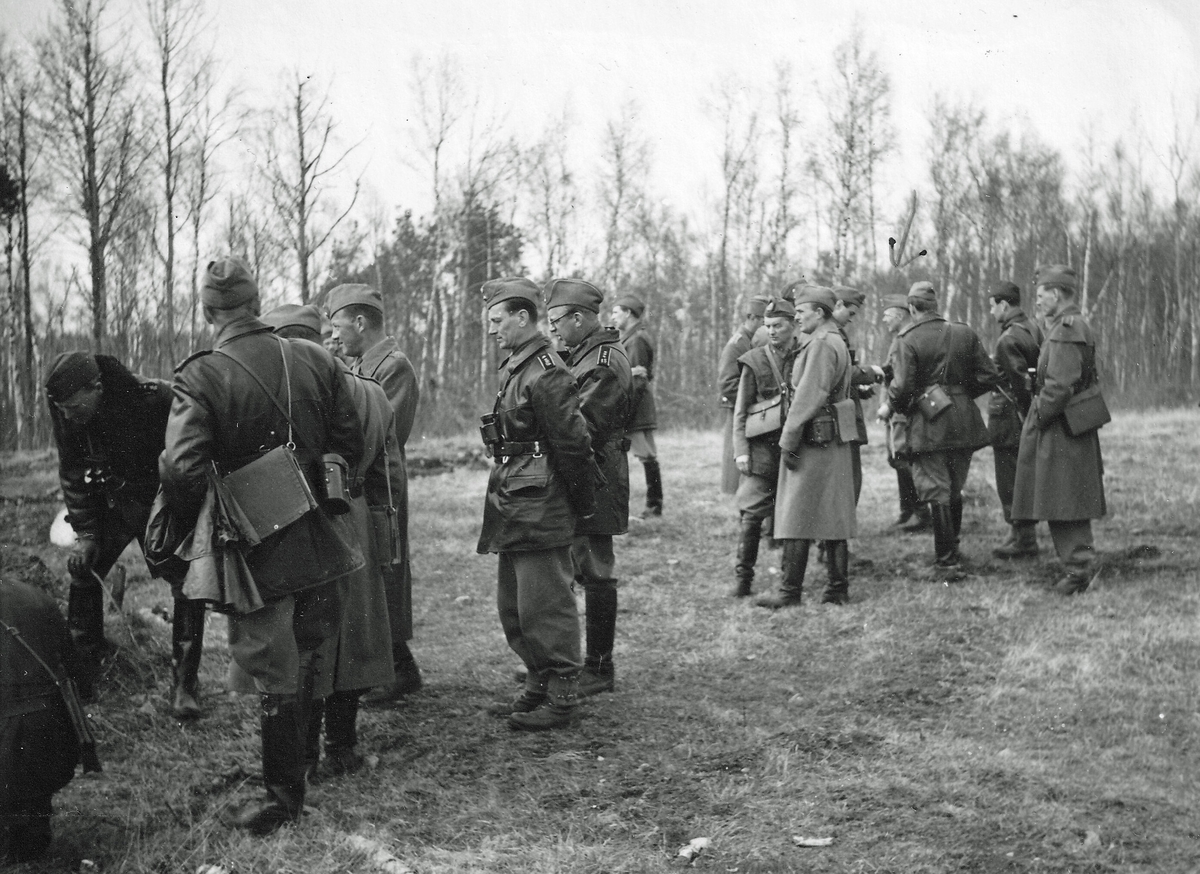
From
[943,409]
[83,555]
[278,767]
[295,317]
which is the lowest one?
[278,767]

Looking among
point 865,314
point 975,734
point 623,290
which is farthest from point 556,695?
→ point 623,290

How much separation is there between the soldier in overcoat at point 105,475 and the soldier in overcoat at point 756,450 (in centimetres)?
395

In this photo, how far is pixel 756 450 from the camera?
8.14 m

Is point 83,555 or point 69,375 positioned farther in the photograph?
point 83,555

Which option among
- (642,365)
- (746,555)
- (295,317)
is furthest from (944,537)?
(295,317)

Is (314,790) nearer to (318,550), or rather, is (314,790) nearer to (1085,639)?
(318,550)

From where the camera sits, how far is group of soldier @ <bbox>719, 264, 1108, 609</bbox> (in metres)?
7.57

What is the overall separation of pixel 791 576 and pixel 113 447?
4406mm

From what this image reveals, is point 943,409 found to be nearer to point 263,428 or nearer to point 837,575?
point 837,575

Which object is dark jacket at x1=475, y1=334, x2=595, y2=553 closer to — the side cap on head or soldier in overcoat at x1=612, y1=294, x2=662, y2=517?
the side cap on head

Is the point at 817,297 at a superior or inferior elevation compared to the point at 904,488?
superior

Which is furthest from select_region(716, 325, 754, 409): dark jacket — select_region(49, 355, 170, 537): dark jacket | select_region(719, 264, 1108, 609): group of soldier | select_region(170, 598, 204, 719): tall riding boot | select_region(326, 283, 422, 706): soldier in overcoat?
select_region(170, 598, 204, 719): tall riding boot

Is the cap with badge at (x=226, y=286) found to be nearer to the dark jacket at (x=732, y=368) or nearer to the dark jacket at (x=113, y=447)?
the dark jacket at (x=113, y=447)

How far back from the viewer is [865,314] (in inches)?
1174
